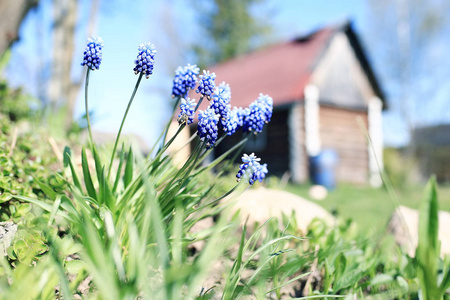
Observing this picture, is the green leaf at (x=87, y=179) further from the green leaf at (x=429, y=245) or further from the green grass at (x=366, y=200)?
the green grass at (x=366, y=200)

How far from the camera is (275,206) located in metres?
2.96

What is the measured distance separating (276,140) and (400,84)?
11431mm

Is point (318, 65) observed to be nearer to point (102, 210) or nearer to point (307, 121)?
point (307, 121)

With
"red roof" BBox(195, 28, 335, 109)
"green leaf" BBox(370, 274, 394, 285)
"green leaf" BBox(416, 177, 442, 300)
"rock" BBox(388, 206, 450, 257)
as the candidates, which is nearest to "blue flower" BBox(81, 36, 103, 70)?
"green leaf" BBox(416, 177, 442, 300)

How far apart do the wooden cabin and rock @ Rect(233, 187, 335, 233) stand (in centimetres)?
844

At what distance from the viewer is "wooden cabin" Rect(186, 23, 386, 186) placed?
1177 cm

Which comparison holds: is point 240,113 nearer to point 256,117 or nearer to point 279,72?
point 256,117

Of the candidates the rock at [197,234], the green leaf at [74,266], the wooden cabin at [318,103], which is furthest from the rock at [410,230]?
the wooden cabin at [318,103]

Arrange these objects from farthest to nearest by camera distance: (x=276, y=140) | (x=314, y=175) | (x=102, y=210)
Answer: (x=276, y=140), (x=314, y=175), (x=102, y=210)

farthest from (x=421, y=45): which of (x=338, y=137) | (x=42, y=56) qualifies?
(x=42, y=56)

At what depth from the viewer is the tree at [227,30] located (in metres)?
25.4

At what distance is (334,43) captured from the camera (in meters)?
13.0

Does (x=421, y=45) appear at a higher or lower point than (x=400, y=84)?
higher

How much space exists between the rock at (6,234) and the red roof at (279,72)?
10.1 metres
